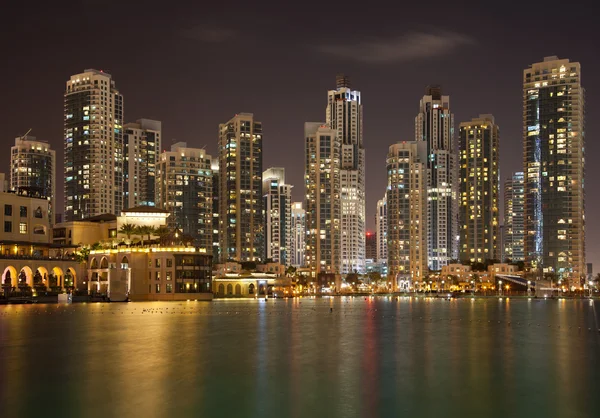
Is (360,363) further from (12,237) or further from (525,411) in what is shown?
(12,237)

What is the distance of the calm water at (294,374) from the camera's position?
28156mm

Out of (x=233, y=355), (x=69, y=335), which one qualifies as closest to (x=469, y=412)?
(x=233, y=355)

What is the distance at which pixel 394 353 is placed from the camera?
155ft

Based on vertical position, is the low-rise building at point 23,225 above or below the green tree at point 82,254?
above

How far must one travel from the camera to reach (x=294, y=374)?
121ft

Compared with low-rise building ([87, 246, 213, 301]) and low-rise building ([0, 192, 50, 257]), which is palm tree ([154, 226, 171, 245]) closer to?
low-rise building ([87, 246, 213, 301])

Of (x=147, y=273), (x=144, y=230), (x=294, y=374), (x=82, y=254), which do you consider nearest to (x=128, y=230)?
(x=144, y=230)

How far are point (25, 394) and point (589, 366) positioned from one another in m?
31.6

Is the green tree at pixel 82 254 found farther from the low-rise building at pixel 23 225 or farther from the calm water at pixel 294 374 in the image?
the calm water at pixel 294 374

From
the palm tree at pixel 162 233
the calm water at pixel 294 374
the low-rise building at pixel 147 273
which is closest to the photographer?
the calm water at pixel 294 374

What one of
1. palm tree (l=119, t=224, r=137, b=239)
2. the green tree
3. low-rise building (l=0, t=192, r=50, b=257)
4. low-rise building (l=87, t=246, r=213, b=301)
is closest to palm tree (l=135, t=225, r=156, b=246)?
palm tree (l=119, t=224, r=137, b=239)

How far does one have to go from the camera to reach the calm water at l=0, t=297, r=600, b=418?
28156 millimetres

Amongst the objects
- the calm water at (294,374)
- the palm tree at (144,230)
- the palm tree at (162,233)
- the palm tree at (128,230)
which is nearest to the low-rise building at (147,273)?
the palm tree at (162,233)

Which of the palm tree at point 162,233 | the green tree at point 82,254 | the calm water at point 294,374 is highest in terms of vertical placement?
the palm tree at point 162,233
